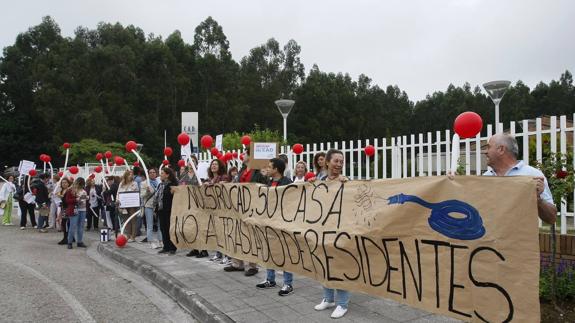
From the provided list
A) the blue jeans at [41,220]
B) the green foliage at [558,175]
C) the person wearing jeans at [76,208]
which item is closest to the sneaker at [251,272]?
the green foliage at [558,175]

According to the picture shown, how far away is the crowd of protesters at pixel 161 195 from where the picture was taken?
3.48 metres

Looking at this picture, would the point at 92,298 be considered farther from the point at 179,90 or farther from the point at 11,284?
the point at 179,90

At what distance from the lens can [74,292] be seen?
21.6ft

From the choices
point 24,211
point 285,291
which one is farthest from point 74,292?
point 24,211

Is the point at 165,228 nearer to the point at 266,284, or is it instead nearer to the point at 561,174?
the point at 266,284

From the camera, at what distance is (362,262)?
14.1ft

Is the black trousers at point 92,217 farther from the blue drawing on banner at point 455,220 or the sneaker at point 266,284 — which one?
the blue drawing on banner at point 455,220

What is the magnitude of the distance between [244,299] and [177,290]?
1167 mm

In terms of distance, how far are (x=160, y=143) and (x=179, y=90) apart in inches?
224

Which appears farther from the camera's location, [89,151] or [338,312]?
[89,151]

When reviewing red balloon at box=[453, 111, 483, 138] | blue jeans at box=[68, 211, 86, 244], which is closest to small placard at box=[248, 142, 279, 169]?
red balloon at box=[453, 111, 483, 138]

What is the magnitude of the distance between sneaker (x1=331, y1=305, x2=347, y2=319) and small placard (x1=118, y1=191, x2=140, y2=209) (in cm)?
709

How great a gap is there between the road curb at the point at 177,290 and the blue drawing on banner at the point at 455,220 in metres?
2.50

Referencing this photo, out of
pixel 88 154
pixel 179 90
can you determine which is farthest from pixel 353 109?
pixel 88 154
